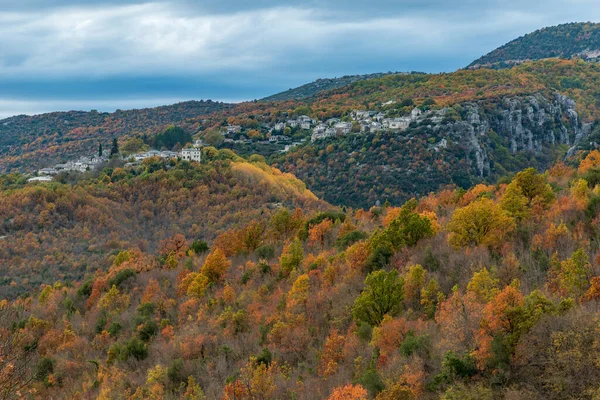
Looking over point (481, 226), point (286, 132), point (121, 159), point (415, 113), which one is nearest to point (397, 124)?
point (415, 113)

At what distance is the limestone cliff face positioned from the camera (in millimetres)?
134625

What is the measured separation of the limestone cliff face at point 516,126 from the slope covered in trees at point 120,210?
161 feet

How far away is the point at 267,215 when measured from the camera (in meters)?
88.8

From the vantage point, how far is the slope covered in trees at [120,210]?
7112cm

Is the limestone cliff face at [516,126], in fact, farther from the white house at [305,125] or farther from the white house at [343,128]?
the white house at [305,125]

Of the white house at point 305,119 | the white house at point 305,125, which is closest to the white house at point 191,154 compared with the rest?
the white house at point 305,125

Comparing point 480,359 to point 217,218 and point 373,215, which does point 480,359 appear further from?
point 217,218

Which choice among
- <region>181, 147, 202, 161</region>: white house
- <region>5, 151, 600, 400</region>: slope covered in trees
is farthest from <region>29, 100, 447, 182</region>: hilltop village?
<region>5, 151, 600, 400</region>: slope covered in trees

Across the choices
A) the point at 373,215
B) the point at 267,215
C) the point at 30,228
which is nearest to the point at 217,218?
the point at 267,215

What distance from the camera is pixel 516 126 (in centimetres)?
14550

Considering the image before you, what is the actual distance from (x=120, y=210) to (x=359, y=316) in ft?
236

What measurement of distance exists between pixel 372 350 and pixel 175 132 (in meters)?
135

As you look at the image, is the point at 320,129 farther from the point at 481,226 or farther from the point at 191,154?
the point at 481,226

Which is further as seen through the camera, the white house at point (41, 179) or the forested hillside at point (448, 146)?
the forested hillside at point (448, 146)
